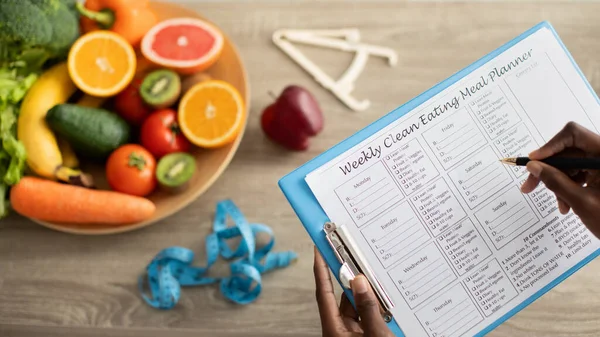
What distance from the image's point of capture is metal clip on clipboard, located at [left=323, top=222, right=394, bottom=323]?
0.70 meters

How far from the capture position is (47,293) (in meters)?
1.01

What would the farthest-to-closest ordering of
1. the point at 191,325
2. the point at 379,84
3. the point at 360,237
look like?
the point at 379,84
the point at 191,325
the point at 360,237

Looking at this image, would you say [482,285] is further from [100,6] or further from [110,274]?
[100,6]

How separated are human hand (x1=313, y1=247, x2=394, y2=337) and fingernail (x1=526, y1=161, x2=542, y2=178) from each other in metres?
0.26

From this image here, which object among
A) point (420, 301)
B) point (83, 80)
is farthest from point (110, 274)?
point (420, 301)

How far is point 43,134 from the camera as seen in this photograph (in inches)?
39.9

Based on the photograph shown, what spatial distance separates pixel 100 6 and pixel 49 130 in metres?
0.26

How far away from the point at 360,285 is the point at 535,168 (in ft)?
0.89

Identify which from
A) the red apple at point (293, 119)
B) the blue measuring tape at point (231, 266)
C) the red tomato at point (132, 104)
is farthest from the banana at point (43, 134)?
the red apple at point (293, 119)

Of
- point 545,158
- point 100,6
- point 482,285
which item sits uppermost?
point 100,6

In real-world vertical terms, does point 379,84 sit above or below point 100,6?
below

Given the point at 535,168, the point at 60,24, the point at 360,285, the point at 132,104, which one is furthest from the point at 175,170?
the point at 535,168

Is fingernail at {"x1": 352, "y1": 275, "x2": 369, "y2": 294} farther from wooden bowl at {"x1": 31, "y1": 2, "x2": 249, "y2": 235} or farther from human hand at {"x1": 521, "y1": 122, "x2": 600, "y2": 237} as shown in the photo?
wooden bowl at {"x1": 31, "y1": 2, "x2": 249, "y2": 235}

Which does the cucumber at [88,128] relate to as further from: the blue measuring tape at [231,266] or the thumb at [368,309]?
the thumb at [368,309]
